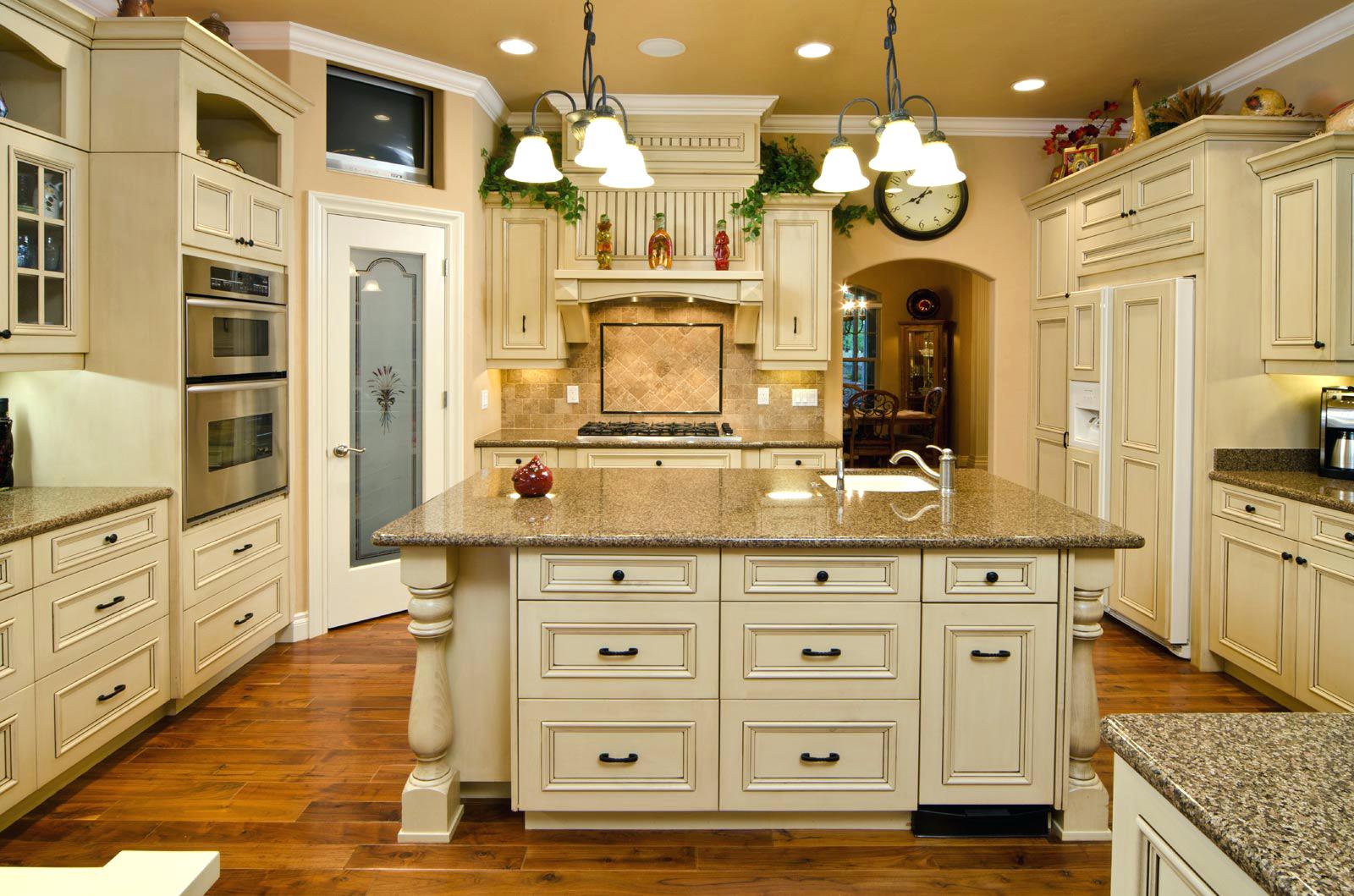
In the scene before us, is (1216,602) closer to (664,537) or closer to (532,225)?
(664,537)

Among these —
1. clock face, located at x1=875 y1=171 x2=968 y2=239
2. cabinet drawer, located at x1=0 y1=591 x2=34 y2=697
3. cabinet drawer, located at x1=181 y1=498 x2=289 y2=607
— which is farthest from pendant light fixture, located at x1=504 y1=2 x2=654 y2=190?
clock face, located at x1=875 y1=171 x2=968 y2=239

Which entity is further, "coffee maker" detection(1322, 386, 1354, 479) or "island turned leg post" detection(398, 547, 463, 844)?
"coffee maker" detection(1322, 386, 1354, 479)

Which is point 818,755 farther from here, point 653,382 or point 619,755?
point 653,382

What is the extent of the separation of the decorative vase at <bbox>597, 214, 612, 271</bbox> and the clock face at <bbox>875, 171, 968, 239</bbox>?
65.9 inches

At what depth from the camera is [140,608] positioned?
9.98 ft

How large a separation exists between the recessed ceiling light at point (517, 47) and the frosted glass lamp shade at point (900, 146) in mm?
2420

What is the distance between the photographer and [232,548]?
358 centimetres

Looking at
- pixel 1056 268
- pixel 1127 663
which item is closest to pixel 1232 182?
pixel 1056 268

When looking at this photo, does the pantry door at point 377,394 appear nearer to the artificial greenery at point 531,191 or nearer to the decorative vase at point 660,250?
the artificial greenery at point 531,191

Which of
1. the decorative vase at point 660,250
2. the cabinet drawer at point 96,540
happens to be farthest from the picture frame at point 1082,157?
the cabinet drawer at point 96,540

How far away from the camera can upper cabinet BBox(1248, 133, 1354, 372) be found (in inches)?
129

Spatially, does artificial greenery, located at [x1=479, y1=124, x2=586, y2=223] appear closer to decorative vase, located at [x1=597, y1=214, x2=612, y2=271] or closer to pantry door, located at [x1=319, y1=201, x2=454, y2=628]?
decorative vase, located at [x1=597, y1=214, x2=612, y2=271]

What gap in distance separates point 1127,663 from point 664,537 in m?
2.68

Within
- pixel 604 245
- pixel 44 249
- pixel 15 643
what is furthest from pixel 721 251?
pixel 15 643
